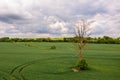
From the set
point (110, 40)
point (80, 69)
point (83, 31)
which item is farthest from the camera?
point (110, 40)

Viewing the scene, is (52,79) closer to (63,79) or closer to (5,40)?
(63,79)

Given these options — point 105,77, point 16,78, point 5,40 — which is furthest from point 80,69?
point 5,40

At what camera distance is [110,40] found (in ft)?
521

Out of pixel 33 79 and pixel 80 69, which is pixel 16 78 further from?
pixel 80 69

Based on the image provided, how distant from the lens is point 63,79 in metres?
35.2

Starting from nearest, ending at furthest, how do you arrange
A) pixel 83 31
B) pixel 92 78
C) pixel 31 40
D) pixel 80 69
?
1. pixel 92 78
2. pixel 80 69
3. pixel 83 31
4. pixel 31 40

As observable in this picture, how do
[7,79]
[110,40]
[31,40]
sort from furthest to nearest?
[31,40] < [110,40] < [7,79]

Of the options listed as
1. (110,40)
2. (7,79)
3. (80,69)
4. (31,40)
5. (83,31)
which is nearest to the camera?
(7,79)

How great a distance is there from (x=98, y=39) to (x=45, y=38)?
146 ft

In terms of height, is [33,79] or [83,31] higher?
[83,31]

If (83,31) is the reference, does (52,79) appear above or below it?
below

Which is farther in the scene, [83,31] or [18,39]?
[18,39]

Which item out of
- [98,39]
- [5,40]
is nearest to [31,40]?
[5,40]

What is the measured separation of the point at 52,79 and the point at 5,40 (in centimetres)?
15676
